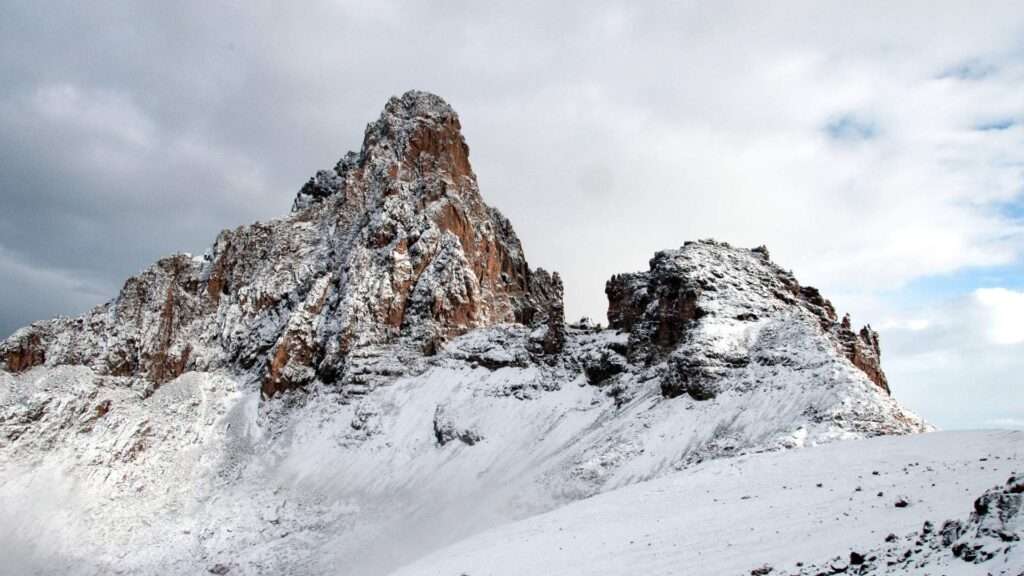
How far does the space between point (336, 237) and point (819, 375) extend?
2840 inches

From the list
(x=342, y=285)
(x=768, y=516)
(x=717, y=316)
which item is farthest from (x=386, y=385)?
(x=768, y=516)

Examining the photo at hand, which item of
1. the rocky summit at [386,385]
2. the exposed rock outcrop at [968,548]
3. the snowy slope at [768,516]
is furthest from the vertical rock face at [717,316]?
the exposed rock outcrop at [968,548]

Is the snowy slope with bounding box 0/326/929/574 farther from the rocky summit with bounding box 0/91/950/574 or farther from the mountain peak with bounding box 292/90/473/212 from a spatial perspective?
the mountain peak with bounding box 292/90/473/212

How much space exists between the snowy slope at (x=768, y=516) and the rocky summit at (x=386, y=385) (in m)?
12.2

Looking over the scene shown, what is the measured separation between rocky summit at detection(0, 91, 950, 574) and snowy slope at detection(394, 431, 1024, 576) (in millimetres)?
12177

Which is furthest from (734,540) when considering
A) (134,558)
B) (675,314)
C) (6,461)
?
(6,461)

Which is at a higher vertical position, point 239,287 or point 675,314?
point 239,287

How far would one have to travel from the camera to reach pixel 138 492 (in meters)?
74.0

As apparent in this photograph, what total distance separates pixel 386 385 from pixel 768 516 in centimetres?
6480

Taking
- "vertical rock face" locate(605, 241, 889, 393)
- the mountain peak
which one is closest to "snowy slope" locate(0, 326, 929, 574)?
"vertical rock face" locate(605, 241, 889, 393)

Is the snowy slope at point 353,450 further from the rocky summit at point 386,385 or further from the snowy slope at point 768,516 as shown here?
the snowy slope at point 768,516

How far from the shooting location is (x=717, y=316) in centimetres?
6109

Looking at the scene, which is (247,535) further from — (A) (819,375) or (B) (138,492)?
(A) (819,375)

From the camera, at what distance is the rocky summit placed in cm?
5456
